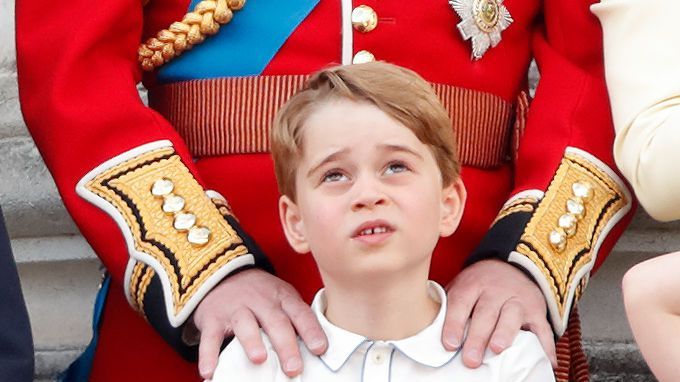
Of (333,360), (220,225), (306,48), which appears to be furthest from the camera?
(306,48)

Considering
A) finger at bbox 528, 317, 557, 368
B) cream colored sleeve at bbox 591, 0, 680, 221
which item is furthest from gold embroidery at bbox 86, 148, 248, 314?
cream colored sleeve at bbox 591, 0, 680, 221

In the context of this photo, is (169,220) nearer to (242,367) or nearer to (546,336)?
(242,367)

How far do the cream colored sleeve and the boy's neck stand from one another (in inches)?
11.5

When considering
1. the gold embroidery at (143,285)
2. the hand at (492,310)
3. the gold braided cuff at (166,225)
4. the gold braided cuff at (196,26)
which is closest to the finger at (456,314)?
the hand at (492,310)

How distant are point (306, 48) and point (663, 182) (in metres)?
0.45

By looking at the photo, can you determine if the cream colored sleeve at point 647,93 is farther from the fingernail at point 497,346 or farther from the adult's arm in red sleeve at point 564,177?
the fingernail at point 497,346

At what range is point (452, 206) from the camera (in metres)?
1.80

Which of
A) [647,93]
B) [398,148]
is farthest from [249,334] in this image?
[647,93]

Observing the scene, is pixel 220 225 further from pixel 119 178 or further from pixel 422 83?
pixel 422 83

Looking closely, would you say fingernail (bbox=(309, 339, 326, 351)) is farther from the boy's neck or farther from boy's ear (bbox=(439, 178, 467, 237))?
boy's ear (bbox=(439, 178, 467, 237))

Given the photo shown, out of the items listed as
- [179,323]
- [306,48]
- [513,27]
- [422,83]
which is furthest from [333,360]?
[513,27]

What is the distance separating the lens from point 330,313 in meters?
1.76

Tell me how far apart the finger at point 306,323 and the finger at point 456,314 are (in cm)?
13

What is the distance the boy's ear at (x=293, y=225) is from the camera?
1784 millimetres
